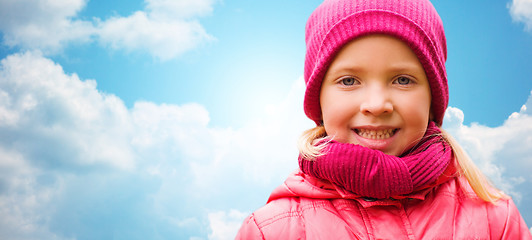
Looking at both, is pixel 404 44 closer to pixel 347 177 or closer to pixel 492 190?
pixel 347 177

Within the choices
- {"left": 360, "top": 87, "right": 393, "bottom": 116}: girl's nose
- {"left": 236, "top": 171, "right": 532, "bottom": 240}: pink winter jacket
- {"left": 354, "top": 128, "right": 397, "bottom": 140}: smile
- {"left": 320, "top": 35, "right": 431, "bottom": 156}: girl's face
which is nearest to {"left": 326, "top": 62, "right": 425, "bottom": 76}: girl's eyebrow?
{"left": 320, "top": 35, "right": 431, "bottom": 156}: girl's face

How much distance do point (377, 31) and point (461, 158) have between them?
84cm

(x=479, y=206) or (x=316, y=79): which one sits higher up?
(x=316, y=79)

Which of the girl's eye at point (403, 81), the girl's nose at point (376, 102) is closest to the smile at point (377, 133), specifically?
the girl's nose at point (376, 102)

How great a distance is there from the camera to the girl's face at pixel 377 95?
2.20 metres

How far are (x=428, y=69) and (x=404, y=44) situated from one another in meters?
0.19

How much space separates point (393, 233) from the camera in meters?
2.13

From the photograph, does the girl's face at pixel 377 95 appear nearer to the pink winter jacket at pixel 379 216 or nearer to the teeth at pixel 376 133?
the teeth at pixel 376 133

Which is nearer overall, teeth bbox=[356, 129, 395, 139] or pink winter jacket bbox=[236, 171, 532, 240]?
pink winter jacket bbox=[236, 171, 532, 240]

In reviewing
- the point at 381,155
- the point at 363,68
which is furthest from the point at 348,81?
the point at 381,155

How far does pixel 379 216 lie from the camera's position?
219cm

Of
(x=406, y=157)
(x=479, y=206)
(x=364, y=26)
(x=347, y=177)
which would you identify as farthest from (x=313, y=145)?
(x=479, y=206)

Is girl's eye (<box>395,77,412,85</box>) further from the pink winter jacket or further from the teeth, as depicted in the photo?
the pink winter jacket

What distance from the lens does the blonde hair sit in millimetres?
2307
